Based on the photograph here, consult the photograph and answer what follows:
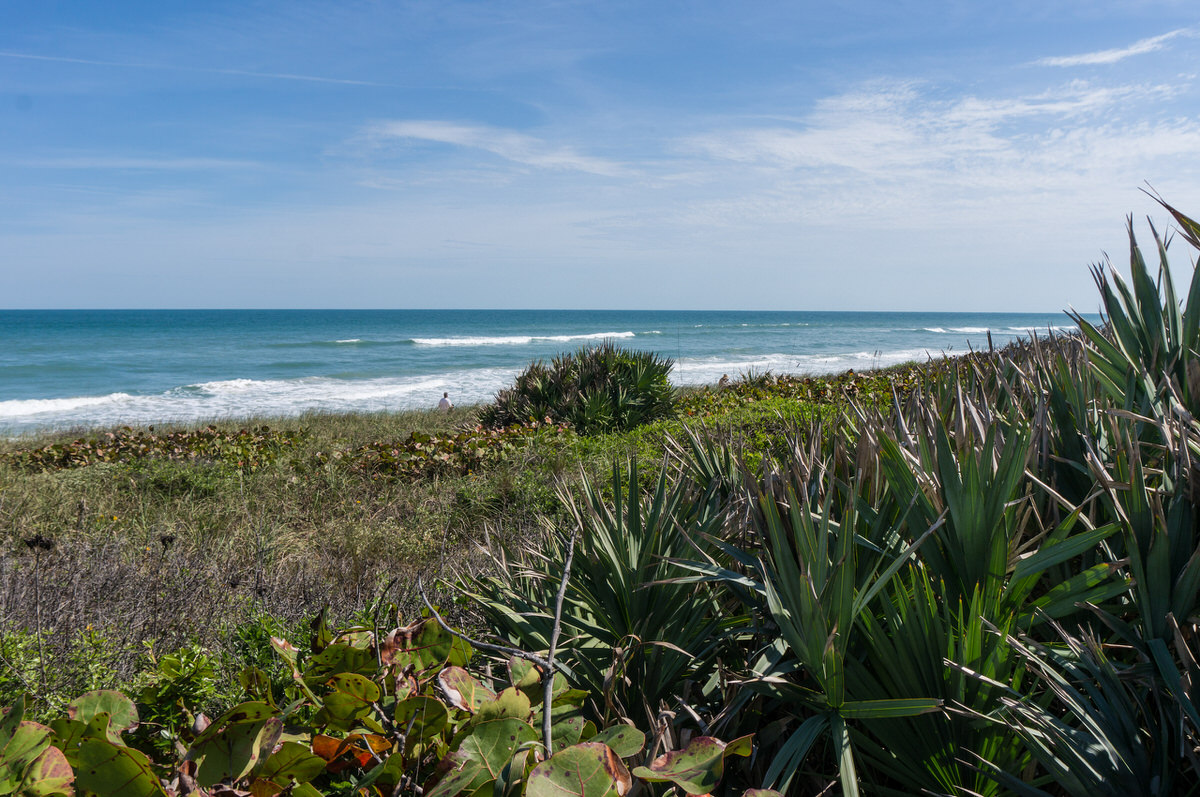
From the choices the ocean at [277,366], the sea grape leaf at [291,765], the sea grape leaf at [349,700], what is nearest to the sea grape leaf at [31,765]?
the sea grape leaf at [291,765]

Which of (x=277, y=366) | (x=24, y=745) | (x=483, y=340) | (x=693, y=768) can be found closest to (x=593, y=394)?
(x=693, y=768)

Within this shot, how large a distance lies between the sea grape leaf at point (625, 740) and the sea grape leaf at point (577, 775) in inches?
7.6

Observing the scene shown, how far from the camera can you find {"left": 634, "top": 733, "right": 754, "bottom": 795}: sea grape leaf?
110 centimetres

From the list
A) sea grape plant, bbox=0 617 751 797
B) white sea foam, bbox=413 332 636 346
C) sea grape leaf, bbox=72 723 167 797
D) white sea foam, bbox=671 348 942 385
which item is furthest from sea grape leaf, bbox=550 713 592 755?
white sea foam, bbox=413 332 636 346

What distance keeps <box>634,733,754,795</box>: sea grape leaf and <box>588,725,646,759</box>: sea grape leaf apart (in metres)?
0.06

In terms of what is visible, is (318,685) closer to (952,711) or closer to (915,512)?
(952,711)

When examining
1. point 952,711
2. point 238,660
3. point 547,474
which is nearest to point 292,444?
point 547,474

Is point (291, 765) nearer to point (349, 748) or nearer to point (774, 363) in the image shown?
point (349, 748)

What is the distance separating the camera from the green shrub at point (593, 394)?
10805mm

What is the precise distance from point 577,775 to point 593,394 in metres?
9.95

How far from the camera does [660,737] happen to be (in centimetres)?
126

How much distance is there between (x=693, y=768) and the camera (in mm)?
1123

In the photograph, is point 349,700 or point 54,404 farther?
point 54,404

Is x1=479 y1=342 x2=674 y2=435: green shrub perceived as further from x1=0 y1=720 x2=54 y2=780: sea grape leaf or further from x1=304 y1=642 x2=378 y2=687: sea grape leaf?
x1=0 y1=720 x2=54 y2=780: sea grape leaf
